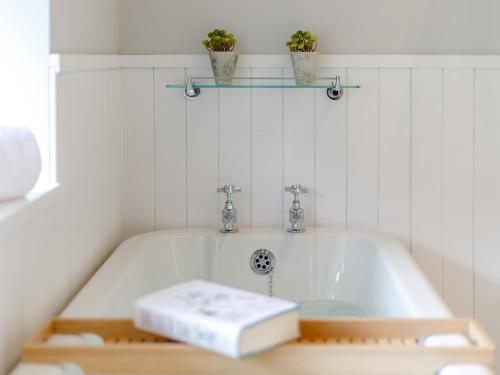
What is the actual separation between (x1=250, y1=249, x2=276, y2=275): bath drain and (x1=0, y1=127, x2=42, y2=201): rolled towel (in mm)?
959

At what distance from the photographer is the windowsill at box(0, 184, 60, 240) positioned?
130 cm

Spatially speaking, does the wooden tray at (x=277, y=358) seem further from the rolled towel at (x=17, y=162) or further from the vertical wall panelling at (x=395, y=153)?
the vertical wall panelling at (x=395, y=153)

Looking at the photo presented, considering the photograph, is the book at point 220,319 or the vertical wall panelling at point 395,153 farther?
the vertical wall panelling at point 395,153

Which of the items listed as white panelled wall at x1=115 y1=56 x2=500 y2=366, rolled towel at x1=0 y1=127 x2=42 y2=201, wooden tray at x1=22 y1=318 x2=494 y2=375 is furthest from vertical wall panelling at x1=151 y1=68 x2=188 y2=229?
wooden tray at x1=22 y1=318 x2=494 y2=375

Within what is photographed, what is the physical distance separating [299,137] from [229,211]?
0.31 metres

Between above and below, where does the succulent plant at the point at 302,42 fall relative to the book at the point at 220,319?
above

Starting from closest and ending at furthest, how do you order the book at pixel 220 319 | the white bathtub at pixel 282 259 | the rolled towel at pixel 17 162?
1. the book at pixel 220 319
2. the rolled towel at pixel 17 162
3. the white bathtub at pixel 282 259

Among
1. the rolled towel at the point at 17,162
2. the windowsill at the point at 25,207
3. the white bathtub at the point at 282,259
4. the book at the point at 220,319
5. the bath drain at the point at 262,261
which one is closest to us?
the book at the point at 220,319

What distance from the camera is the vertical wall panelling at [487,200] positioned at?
2.41 meters

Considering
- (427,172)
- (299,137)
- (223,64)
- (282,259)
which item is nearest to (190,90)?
(223,64)

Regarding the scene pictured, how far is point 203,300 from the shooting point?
46.9 inches

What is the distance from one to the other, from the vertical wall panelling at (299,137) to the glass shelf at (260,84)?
3 centimetres

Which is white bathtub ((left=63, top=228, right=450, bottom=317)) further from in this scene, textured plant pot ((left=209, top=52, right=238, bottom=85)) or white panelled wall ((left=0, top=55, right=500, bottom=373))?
textured plant pot ((left=209, top=52, right=238, bottom=85))

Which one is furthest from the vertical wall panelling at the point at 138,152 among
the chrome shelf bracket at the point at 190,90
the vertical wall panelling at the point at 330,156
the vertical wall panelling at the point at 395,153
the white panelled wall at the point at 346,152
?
the vertical wall panelling at the point at 395,153
